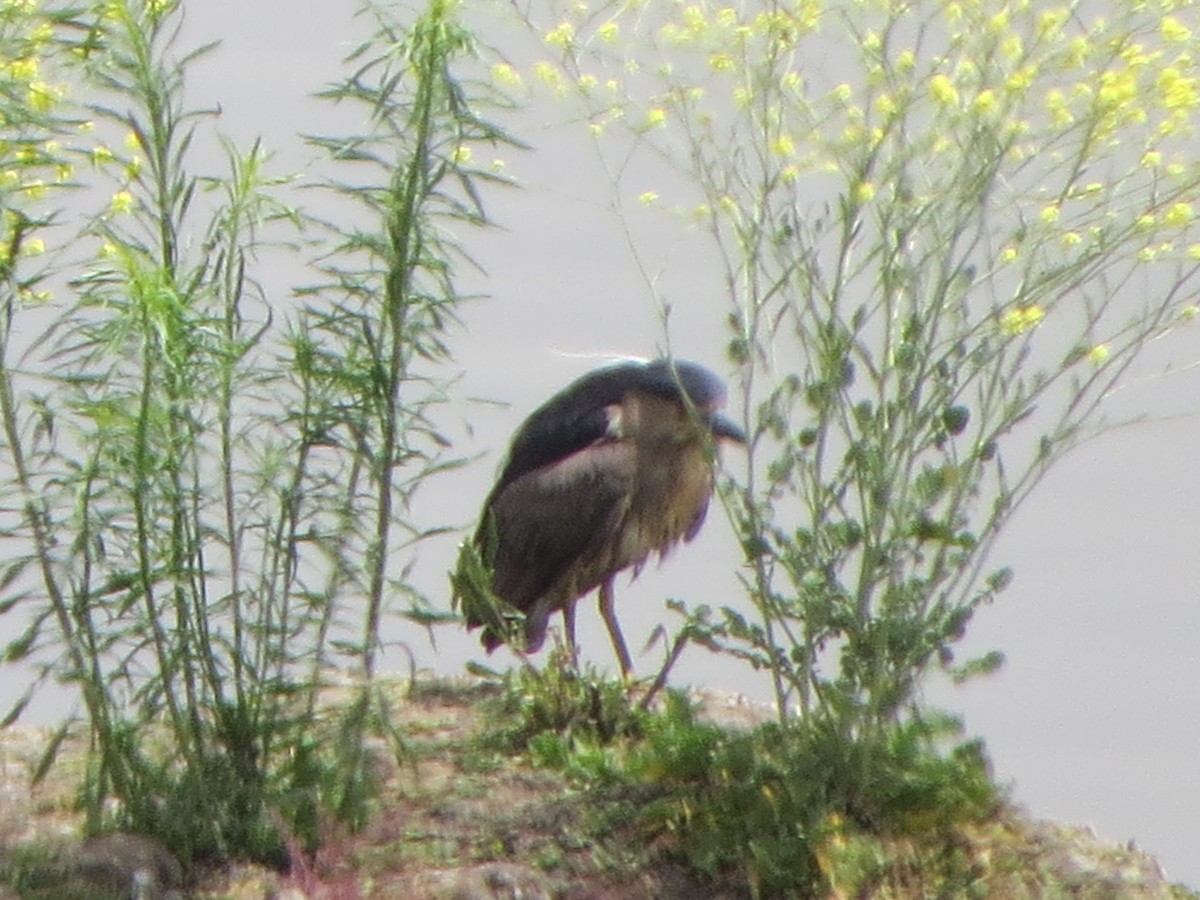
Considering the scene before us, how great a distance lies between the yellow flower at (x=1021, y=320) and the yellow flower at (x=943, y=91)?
478 mm

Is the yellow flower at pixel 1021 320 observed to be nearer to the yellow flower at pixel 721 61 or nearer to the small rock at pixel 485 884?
the yellow flower at pixel 721 61

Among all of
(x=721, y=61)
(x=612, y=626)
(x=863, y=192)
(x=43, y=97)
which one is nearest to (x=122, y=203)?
(x=43, y=97)

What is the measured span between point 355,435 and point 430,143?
0.65 m

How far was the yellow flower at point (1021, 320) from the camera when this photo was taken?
532cm

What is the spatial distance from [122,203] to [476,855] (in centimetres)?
165

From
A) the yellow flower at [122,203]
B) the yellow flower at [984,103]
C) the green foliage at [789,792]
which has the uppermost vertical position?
the yellow flower at [984,103]

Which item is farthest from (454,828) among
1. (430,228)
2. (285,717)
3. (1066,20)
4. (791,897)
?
(1066,20)

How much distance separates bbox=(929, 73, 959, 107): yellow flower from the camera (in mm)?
5242

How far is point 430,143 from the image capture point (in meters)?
5.32

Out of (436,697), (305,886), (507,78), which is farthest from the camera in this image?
(436,697)

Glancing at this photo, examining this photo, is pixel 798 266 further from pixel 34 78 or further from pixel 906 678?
pixel 34 78

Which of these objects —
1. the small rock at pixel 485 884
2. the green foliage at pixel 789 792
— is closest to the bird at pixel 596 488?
the green foliage at pixel 789 792

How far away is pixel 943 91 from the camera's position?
5.24 m

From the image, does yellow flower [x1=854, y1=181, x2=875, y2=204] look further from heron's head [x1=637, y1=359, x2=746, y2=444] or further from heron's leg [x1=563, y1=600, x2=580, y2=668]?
heron's leg [x1=563, y1=600, x2=580, y2=668]
